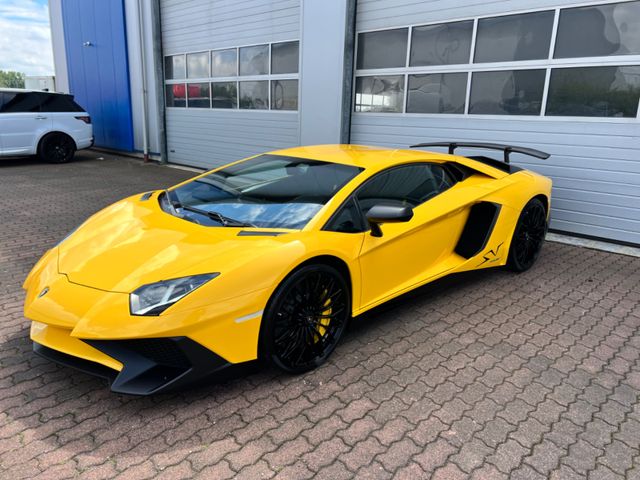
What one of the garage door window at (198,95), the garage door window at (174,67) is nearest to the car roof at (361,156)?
the garage door window at (198,95)

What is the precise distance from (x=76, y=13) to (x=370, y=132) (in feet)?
39.1

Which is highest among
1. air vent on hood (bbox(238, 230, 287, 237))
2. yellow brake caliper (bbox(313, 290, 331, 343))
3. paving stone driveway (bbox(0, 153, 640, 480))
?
air vent on hood (bbox(238, 230, 287, 237))

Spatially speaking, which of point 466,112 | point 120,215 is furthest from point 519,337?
point 466,112

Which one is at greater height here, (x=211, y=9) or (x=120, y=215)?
(x=211, y=9)

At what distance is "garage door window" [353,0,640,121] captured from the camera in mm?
5402

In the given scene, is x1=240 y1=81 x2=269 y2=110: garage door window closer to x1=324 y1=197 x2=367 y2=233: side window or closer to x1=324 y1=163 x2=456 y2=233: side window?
x1=324 y1=163 x2=456 y2=233: side window

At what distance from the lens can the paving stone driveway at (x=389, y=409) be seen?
2.10 meters

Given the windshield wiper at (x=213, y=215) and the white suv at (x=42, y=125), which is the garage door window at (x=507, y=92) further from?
the white suv at (x=42, y=125)

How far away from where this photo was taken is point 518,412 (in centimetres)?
251

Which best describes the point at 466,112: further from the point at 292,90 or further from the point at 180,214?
the point at 180,214

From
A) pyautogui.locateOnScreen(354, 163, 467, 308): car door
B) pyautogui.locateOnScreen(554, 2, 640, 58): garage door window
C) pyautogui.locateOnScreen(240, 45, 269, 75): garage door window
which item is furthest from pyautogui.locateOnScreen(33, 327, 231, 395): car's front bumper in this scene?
pyautogui.locateOnScreen(240, 45, 269, 75): garage door window

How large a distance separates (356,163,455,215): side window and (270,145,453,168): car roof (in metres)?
0.07

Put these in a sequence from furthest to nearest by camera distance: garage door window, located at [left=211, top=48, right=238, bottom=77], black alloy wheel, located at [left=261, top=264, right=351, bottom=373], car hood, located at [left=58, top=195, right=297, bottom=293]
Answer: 1. garage door window, located at [left=211, top=48, right=238, bottom=77]
2. black alloy wheel, located at [left=261, top=264, right=351, bottom=373]
3. car hood, located at [left=58, top=195, right=297, bottom=293]

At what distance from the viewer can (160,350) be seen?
7.24 feet
